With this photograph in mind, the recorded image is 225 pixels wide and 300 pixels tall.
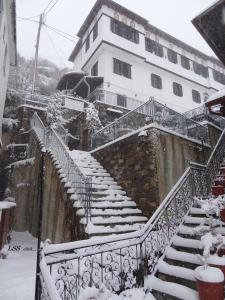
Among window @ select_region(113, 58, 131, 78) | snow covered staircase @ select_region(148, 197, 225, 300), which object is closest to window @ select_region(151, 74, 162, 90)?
window @ select_region(113, 58, 131, 78)

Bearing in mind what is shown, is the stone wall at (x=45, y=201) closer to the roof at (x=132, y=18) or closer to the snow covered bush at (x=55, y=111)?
the snow covered bush at (x=55, y=111)

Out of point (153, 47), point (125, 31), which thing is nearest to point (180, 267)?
point (125, 31)

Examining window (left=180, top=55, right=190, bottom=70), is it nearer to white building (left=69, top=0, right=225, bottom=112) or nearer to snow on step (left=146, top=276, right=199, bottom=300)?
white building (left=69, top=0, right=225, bottom=112)

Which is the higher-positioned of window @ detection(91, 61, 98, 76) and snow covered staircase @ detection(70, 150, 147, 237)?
window @ detection(91, 61, 98, 76)

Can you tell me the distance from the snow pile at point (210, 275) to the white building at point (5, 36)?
13705mm

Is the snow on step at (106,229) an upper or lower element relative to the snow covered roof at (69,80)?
lower

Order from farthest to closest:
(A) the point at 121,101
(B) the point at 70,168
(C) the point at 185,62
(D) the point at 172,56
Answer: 1. (C) the point at 185,62
2. (D) the point at 172,56
3. (A) the point at 121,101
4. (B) the point at 70,168

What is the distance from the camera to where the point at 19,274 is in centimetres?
659

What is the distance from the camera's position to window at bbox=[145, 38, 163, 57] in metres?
25.6

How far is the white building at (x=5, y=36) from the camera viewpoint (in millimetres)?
13358

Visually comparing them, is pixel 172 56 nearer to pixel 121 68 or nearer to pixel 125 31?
pixel 125 31

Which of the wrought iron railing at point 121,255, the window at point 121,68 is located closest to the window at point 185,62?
the window at point 121,68

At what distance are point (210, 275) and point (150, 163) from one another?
563cm

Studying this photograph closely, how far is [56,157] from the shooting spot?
11148 millimetres
